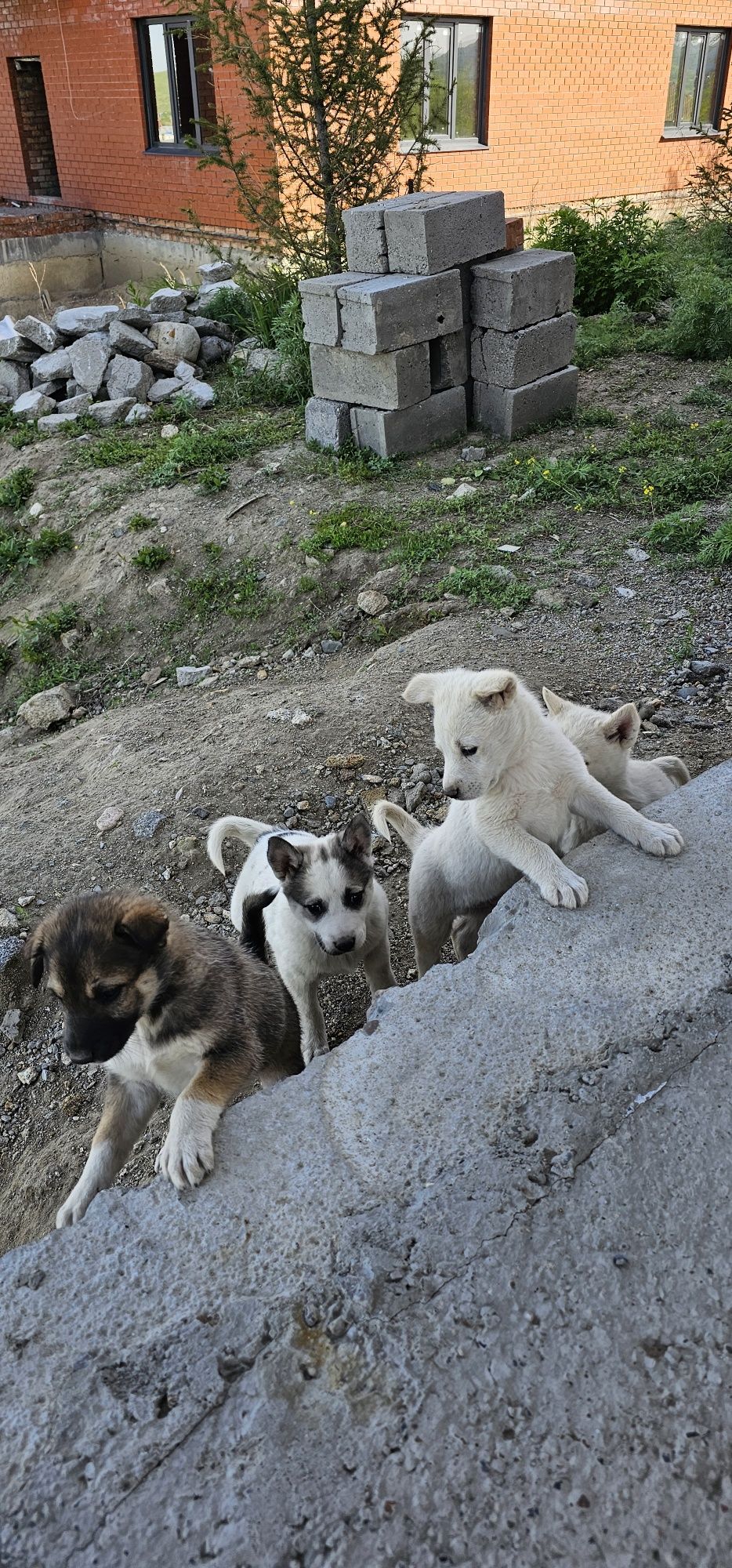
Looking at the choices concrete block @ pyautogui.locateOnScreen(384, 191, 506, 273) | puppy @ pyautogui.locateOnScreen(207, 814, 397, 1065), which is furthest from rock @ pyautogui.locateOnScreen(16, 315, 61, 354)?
puppy @ pyautogui.locateOnScreen(207, 814, 397, 1065)

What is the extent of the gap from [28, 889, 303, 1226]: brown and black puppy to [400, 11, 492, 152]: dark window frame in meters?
15.1

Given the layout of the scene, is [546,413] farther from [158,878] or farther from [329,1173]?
[329,1173]

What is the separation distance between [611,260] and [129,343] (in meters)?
6.67

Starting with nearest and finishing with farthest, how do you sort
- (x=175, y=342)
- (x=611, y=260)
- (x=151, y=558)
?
(x=151, y=558) → (x=175, y=342) → (x=611, y=260)

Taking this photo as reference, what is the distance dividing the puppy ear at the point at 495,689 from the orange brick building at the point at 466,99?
13.7 metres

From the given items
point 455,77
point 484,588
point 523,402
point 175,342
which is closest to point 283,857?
point 484,588

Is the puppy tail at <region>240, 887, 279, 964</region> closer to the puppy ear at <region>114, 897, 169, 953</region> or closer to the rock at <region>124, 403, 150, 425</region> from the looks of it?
the puppy ear at <region>114, 897, 169, 953</region>

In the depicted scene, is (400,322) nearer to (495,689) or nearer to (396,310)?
(396,310)

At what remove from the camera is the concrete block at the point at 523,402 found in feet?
31.9

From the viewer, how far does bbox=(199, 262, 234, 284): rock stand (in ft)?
44.9

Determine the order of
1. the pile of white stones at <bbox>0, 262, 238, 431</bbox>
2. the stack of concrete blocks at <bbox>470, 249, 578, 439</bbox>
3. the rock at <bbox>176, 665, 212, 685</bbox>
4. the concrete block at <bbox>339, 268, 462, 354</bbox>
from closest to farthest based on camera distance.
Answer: the rock at <bbox>176, 665, 212, 685</bbox> → the concrete block at <bbox>339, 268, 462, 354</bbox> → the stack of concrete blocks at <bbox>470, 249, 578, 439</bbox> → the pile of white stones at <bbox>0, 262, 238, 431</bbox>

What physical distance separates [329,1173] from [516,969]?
81 cm

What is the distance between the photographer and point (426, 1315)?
2.08 meters

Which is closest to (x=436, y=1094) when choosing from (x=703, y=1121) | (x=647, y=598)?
(x=703, y=1121)
